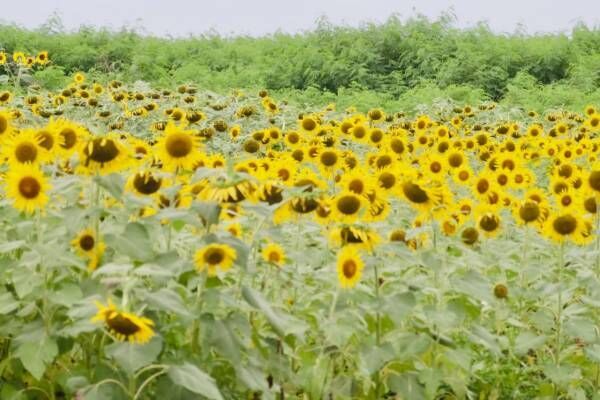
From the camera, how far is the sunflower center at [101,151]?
2.34 metres

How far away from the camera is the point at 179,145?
266 cm

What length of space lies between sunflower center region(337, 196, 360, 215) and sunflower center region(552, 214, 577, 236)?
83 cm

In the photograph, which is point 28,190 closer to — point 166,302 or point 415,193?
point 166,302

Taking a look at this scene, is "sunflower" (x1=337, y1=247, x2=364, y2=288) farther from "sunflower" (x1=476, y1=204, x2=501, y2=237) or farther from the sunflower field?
"sunflower" (x1=476, y1=204, x2=501, y2=237)

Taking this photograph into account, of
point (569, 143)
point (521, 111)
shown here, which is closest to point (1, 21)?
point (521, 111)

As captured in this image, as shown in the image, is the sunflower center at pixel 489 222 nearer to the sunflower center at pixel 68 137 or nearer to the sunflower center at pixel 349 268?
the sunflower center at pixel 349 268

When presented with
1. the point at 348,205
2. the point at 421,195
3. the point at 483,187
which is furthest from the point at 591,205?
the point at 348,205

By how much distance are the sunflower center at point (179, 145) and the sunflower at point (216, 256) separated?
0.50 m

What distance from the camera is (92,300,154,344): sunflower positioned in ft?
6.22

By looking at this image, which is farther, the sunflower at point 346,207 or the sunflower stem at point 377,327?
the sunflower at point 346,207

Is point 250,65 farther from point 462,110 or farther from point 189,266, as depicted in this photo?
point 189,266

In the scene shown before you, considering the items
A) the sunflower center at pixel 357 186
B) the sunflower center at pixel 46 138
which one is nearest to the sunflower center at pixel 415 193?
the sunflower center at pixel 357 186

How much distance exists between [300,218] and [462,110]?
6.89 metres

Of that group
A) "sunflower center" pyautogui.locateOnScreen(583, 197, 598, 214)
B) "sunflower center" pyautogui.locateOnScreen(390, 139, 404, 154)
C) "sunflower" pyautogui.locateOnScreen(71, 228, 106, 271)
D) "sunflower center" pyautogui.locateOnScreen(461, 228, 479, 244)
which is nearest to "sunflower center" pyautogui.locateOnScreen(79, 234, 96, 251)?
"sunflower" pyautogui.locateOnScreen(71, 228, 106, 271)
